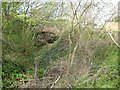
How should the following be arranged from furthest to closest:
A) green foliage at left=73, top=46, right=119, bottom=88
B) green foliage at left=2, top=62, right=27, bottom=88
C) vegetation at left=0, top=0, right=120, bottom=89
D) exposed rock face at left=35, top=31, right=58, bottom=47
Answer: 1. exposed rock face at left=35, top=31, right=58, bottom=47
2. green foliage at left=2, top=62, right=27, bottom=88
3. vegetation at left=0, top=0, right=120, bottom=89
4. green foliage at left=73, top=46, right=119, bottom=88

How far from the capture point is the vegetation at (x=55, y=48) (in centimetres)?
592

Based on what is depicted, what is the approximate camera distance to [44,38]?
716cm

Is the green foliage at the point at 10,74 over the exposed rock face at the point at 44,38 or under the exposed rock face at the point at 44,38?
under

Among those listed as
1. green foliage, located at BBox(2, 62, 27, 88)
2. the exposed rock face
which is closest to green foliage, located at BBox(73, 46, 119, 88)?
the exposed rock face

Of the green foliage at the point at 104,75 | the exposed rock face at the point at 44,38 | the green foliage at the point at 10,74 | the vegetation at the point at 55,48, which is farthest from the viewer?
the exposed rock face at the point at 44,38

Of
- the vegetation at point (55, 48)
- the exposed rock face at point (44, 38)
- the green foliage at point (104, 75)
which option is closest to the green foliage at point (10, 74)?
the vegetation at point (55, 48)

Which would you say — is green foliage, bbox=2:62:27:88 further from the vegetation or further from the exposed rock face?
the exposed rock face

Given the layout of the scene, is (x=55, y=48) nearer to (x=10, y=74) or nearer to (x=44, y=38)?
(x=44, y=38)

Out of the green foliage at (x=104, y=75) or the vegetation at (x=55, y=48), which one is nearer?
the green foliage at (x=104, y=75)

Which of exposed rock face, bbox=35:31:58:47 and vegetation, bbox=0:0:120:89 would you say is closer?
vegetation, bbox=0:0:120:89

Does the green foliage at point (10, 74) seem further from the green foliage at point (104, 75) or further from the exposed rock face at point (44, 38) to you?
the green foliage at point (104, 75)

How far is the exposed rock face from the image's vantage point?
6.95m

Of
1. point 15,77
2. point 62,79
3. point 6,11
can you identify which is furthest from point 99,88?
point 6,11

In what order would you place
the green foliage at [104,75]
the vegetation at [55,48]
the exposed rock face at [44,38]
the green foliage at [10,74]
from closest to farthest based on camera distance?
the green foliage at [104,75], the vegetation at [55,48], the green foliage at [10,74], the exposed rock face at [44,38]
